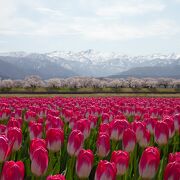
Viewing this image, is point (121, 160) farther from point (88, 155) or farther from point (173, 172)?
point (173, 172)

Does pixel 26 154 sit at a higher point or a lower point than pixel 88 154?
lower

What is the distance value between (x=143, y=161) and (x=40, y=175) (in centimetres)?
107

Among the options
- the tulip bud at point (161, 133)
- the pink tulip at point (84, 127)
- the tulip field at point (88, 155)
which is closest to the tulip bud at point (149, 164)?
the tulip field at point (88, 155)

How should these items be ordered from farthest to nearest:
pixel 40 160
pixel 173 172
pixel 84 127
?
1. pixel 84 127
2. pixel 40 160
3. pixel 173 172

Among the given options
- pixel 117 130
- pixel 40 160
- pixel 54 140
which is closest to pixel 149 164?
pixel 40 160

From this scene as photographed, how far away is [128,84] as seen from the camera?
12794 cm

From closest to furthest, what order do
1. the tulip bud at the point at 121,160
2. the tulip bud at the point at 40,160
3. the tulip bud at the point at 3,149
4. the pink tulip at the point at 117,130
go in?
the tulip bud at the point at 40,160 → the tulip bud at the point at 121,160 → the tulip bud at the point at 3,149 → the pink tulip at the point at 117,130

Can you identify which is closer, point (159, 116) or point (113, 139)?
point (113, 139)

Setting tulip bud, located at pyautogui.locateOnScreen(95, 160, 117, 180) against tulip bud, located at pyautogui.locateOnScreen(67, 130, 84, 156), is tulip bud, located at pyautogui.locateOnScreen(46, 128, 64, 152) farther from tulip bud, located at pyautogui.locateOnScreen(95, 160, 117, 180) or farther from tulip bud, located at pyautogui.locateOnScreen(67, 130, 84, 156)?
tulip bud, located at pyautogui.locateOnScreen(95, 160, 117, 180)

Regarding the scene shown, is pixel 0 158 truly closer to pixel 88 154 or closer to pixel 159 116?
pixel 88 154

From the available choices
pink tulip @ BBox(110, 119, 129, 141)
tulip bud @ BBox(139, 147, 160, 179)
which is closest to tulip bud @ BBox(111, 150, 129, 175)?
tulip bud @ BBox(139, 147, 160, 179)

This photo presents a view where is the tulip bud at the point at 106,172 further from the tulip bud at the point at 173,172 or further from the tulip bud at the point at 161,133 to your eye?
the tulip bud at the point at 161,133

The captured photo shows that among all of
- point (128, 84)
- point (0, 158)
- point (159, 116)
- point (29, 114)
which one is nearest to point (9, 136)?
point (0, 158)

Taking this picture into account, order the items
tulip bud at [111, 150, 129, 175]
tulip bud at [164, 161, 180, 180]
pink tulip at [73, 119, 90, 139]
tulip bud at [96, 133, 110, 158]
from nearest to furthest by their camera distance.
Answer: tulip bud at [164, 161, 180, 180]
tulip bud at [111, 150, 129, 175]
tulip bud at [96, 133, 110, 158]
pink tulip at [73, 119, 90, 139]
